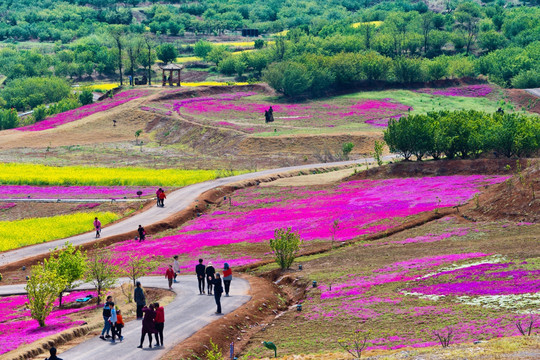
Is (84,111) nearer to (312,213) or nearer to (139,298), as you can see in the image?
(312,213)

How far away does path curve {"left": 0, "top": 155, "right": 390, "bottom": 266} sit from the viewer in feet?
184

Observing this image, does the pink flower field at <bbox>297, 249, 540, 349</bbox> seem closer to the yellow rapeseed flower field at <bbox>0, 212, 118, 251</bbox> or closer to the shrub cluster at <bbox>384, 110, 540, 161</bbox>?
the yellow rapeseed flower field at <bbox>0, 212, 118, 251</bbox>

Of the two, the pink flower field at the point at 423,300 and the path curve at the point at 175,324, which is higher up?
the pink flower field at the point at 423,300

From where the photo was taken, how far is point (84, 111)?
132000 millimetres

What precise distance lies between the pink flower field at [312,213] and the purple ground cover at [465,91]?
68561mm

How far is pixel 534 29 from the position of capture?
187m

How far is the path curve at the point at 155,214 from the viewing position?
56188 millimetres

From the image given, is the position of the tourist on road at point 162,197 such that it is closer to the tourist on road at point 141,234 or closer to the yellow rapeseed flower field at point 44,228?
the yellow rapeseed flower field at point 44,228

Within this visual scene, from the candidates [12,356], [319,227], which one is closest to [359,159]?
[319,227]

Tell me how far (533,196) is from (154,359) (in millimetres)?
28201

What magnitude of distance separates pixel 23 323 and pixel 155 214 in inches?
1167

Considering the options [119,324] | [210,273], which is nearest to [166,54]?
[210,273]

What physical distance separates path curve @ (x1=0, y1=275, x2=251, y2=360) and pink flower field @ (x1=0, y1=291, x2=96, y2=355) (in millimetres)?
2791

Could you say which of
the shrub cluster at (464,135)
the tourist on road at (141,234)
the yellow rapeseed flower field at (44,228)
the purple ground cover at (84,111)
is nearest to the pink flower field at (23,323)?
the tourist on road at (141,234)
